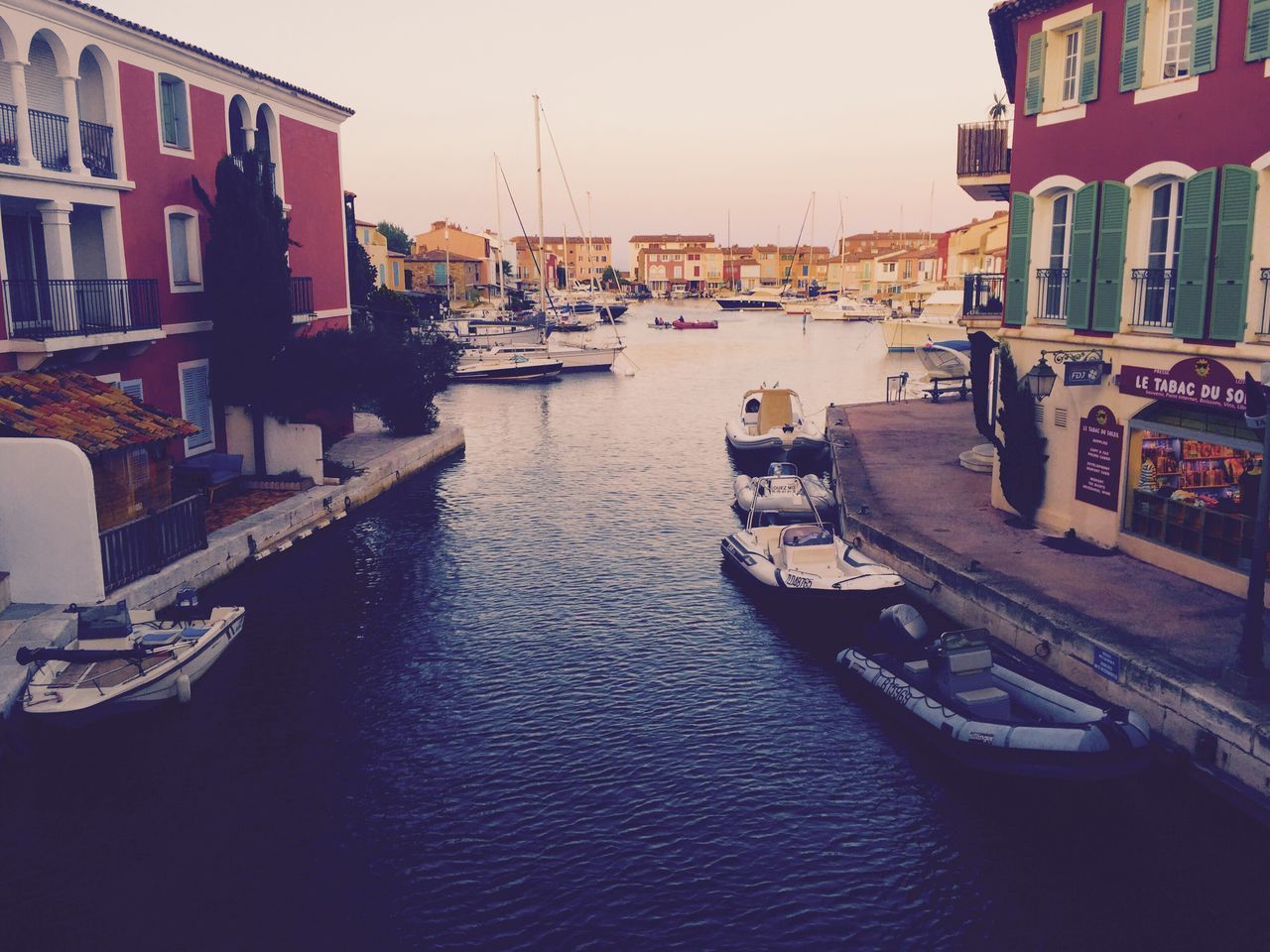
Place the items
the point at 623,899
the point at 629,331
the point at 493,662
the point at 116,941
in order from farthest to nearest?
the point at 629,331
the point at 493,662
the point at 623,899
the point at 116,941

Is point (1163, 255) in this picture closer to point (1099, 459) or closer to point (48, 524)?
point (1099, 459)

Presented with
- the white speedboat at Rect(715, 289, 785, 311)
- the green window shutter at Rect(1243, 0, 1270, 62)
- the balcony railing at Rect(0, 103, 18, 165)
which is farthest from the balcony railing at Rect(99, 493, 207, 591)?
the white speedboat at Rect(715, 289, 785, 311)

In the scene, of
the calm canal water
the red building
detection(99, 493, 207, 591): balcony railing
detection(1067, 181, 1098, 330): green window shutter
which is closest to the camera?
the calm canal water

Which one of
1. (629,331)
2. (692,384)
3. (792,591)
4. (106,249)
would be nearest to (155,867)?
(792,591)

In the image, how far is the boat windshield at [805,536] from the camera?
18734 millimetres

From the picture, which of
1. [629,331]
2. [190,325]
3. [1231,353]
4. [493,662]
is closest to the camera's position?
[1231,353]

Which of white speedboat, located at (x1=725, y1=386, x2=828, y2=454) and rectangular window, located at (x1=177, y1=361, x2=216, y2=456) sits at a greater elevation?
rectangular window, located at (x1=177, y1=361, x2=216, y2=456)

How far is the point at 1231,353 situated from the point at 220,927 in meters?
14.3

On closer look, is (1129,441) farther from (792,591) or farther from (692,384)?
(692,384)

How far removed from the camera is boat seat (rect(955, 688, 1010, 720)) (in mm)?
12562

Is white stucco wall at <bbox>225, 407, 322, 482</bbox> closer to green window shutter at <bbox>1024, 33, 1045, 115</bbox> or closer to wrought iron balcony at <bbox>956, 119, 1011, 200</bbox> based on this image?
wrought iron balcony at <bbox>956, 119, 1011, 200</bbox>

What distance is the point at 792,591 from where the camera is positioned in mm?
17500

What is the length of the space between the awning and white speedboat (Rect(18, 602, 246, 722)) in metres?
3.21

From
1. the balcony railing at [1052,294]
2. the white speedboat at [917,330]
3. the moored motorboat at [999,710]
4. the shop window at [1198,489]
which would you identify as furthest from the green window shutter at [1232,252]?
the white speedboat at [917,330]
